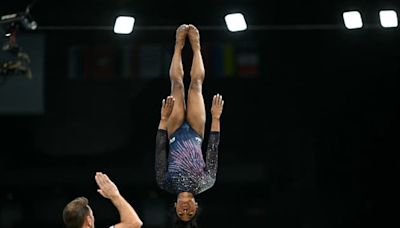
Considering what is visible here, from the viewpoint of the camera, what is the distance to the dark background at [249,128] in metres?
9.20

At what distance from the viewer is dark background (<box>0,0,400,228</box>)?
920cm

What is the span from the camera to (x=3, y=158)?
930 centimetres

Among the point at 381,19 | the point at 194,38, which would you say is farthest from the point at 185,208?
the point at 381,19

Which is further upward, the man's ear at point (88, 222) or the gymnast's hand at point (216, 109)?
the gymnast's hand at point (216, 109)

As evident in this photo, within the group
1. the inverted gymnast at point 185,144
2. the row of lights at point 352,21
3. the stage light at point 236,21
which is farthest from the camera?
the stage light at point 236,21

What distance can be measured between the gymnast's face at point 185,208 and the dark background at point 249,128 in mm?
3907

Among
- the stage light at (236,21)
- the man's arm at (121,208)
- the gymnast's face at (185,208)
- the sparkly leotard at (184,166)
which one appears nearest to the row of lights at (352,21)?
the stage light at (236,21)

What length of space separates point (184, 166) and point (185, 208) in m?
0.41

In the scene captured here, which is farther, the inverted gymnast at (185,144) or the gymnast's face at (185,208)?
the inverted gymnast at (185,144)

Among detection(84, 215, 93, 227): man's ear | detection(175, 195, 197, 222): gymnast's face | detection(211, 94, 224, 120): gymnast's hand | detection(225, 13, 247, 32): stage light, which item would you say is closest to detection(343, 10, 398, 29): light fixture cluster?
detection(225, 13, 247, 32): stage light

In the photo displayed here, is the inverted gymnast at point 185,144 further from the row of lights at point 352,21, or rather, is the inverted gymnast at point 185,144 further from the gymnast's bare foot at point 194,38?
the row of lights at point 352,21

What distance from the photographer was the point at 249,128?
30.6 ft

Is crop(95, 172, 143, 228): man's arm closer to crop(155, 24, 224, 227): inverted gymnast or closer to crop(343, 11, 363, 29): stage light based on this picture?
crop(155, 24, 224, 227): inverted gymnast

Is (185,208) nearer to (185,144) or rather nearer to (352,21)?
(185,144)
